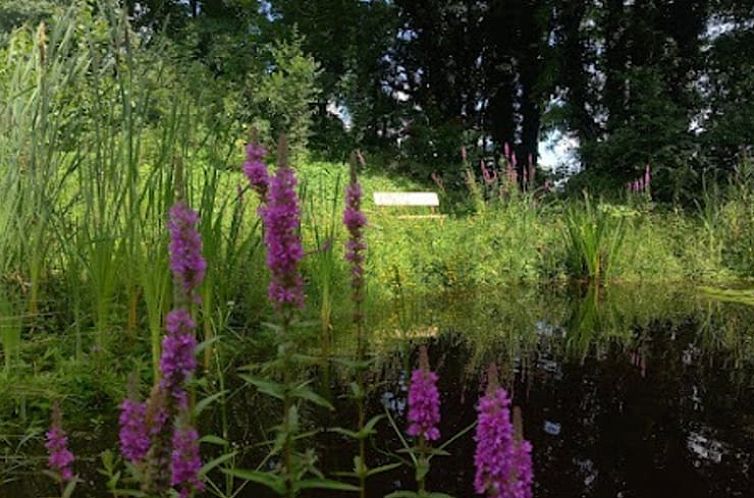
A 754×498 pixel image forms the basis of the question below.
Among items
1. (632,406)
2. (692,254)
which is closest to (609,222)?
(692,254)

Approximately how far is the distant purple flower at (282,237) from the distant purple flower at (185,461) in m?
0.30

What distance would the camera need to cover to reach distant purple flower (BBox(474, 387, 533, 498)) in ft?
3.39

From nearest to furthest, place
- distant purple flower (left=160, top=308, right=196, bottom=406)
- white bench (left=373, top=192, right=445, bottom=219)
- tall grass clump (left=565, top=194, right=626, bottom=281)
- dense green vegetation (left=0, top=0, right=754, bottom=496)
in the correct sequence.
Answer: distant purple flower (left=160, top=308, right=196, bottom=406) < dense green vegetation (left=0, top=0, right=754, bottom=496) < tall grass clump (left=565, top=194, right=626, bottom=281) < white bench (left=373, top=192, right=445, bottom=219)

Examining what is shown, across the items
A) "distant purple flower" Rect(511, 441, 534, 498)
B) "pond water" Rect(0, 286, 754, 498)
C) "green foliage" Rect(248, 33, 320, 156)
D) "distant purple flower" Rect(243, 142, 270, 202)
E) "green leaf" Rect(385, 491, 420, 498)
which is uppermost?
"green foliage" Rect(248, 33, 320, 156)

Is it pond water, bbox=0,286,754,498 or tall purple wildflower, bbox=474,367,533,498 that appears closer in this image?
tall purple wildflower, bbox=474,367,533,498

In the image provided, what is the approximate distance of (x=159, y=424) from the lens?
97cm

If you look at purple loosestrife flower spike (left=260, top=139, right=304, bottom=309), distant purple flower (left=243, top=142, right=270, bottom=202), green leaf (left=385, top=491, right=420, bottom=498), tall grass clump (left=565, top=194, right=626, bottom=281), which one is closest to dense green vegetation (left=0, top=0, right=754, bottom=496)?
tall grass clump (left=565, top=194, right=626, bottom=281)

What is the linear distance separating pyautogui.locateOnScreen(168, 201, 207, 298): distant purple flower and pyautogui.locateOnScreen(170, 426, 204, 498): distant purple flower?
22 cm

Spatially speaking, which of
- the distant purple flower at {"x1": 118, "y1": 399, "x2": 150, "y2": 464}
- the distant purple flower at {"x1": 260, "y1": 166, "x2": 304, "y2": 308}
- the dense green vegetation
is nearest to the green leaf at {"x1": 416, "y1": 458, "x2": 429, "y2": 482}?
the distant purple flower at {"x1": 260, "y1": 166, "x2": 304, "y2": 308}

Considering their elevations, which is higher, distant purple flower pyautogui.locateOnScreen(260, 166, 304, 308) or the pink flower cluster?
distant purple flower pyautogui.locateOnScreen(260, 166, 304, 308)

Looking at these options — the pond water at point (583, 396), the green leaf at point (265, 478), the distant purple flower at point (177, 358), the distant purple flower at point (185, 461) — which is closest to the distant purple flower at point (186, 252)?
the distant purple flower at point (177, 358)

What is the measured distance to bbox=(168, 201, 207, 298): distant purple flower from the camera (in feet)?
3.63

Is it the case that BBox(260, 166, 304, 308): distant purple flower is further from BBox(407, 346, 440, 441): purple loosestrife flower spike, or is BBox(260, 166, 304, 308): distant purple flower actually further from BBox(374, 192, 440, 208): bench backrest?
BBox(374, 192, 440, 208): bench backrest

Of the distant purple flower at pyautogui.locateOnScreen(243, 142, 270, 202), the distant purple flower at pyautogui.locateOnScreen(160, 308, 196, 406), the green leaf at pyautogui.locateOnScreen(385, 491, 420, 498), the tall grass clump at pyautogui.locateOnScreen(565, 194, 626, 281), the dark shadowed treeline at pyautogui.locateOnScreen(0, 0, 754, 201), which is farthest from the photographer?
the dark shadowed treeline at pyautogui.locateOnScreen(0, 0, 754, 201)
